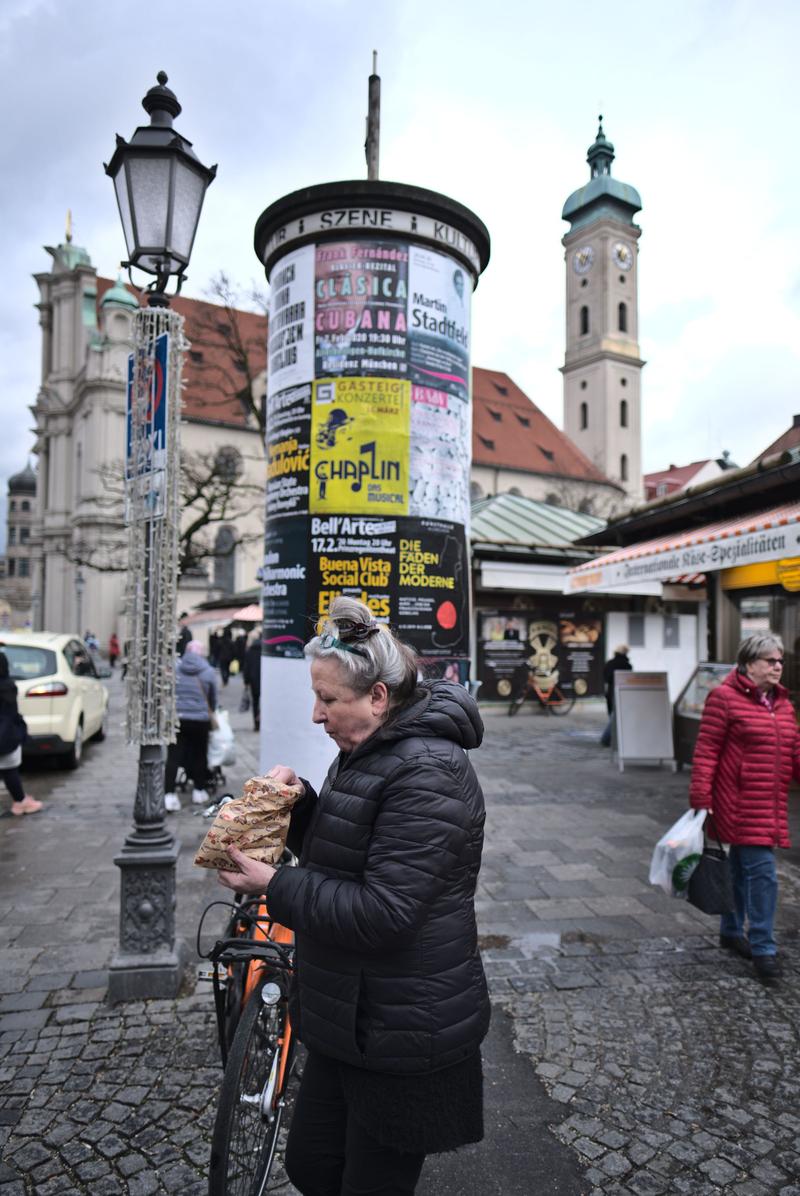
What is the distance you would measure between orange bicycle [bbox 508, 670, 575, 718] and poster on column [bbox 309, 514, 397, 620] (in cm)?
1377

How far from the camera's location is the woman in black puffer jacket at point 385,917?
1.81 meters

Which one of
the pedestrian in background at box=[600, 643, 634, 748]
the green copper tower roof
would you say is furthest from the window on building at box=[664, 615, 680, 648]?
the green copper tower roof

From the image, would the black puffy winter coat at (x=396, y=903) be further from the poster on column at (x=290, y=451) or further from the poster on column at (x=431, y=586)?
the poster on column at (x=290, y=451)

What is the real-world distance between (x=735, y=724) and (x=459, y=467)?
2303mm

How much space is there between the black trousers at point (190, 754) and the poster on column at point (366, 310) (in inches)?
183

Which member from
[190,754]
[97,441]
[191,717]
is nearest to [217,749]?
[190,754]

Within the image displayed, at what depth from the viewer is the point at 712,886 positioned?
→ 171 inches

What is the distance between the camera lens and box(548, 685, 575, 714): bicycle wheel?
1869 cm

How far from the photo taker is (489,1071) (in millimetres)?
3393

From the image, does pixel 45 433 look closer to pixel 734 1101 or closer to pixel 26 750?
pixel 26 750

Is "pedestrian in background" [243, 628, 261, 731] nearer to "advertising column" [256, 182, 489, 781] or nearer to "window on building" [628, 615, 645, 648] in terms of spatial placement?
"advertising column" [256, 182, 489, 781]

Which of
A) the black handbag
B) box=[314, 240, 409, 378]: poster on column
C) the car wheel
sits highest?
box=[314, 240, 409, 378]: poster on column

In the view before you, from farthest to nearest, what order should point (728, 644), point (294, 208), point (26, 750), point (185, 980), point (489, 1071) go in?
1. point (728, 644)
2. point (26, 750)
3. point (294, 208)
4. point (185, 980)
5. point (489, 1071)

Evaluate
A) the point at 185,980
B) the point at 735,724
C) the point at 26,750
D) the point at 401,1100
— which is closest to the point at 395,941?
the point at 401,1100
